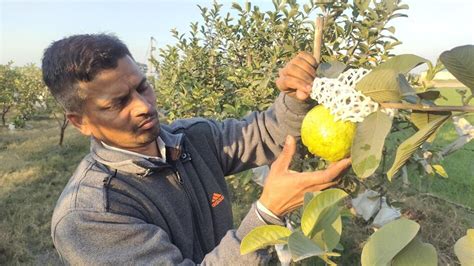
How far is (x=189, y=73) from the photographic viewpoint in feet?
11.3

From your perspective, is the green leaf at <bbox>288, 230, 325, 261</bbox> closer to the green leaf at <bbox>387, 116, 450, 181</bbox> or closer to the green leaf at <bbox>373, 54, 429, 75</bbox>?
the green leaf at <bbox>387, 116, 450, 181</bbox>


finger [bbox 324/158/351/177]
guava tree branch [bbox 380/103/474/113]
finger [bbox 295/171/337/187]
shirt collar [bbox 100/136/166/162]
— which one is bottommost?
shirt collar [bbox 100/136/166/162]

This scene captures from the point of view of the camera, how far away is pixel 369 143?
810 millimetres

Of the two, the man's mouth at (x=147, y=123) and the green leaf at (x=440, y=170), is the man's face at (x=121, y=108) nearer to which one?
the man's mouth at (x=147, y=123)

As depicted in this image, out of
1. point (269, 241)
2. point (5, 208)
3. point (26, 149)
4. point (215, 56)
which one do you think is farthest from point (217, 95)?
point (26, 149)

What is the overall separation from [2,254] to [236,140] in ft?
10.2

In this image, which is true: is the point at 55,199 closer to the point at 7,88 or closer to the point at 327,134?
the point at 327,134

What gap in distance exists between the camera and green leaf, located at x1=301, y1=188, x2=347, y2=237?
28.7 inches

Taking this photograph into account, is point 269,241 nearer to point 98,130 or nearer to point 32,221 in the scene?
point 98,130

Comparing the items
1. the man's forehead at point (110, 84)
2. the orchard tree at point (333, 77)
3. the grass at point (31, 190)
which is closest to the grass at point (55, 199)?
the grass at point (31, 190)

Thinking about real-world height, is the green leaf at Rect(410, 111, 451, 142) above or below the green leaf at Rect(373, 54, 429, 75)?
below

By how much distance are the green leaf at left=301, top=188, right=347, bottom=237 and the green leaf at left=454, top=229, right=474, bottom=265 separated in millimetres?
192

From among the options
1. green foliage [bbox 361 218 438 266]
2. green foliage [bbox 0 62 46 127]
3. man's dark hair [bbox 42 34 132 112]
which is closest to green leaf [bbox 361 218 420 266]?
green foliage [bbox 361 218 438 266]

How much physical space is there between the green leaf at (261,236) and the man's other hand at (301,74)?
57 cm
